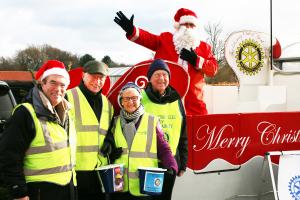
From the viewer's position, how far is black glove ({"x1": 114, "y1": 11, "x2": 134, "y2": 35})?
15.7ft

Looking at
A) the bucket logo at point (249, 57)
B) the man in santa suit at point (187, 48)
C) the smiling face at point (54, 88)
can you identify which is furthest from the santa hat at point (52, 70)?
the bucket logo at point (249, 57)

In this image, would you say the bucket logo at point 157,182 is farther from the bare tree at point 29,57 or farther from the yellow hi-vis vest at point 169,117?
the bare tree at point 29,57

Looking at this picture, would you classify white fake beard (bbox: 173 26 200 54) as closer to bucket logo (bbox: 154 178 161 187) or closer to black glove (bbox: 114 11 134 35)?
black glove (bbox: 114 11 134 35)

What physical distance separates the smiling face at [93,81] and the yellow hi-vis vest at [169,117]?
0.51 m

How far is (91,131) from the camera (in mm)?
3264

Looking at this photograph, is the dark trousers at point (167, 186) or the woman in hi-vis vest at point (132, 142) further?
the dark trousers at point (167, 186)

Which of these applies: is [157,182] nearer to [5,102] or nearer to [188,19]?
[5,102]

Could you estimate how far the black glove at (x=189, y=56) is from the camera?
190 inches

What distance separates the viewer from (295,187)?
5012 millimetres

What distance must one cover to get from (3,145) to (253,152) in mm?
3244

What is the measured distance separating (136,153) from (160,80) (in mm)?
665

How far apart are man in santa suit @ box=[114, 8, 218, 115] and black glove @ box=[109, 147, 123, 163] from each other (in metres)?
1.85

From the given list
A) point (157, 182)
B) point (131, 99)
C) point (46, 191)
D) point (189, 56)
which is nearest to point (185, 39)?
point (189, 56)

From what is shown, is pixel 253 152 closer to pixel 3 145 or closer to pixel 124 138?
pixel 124 138
